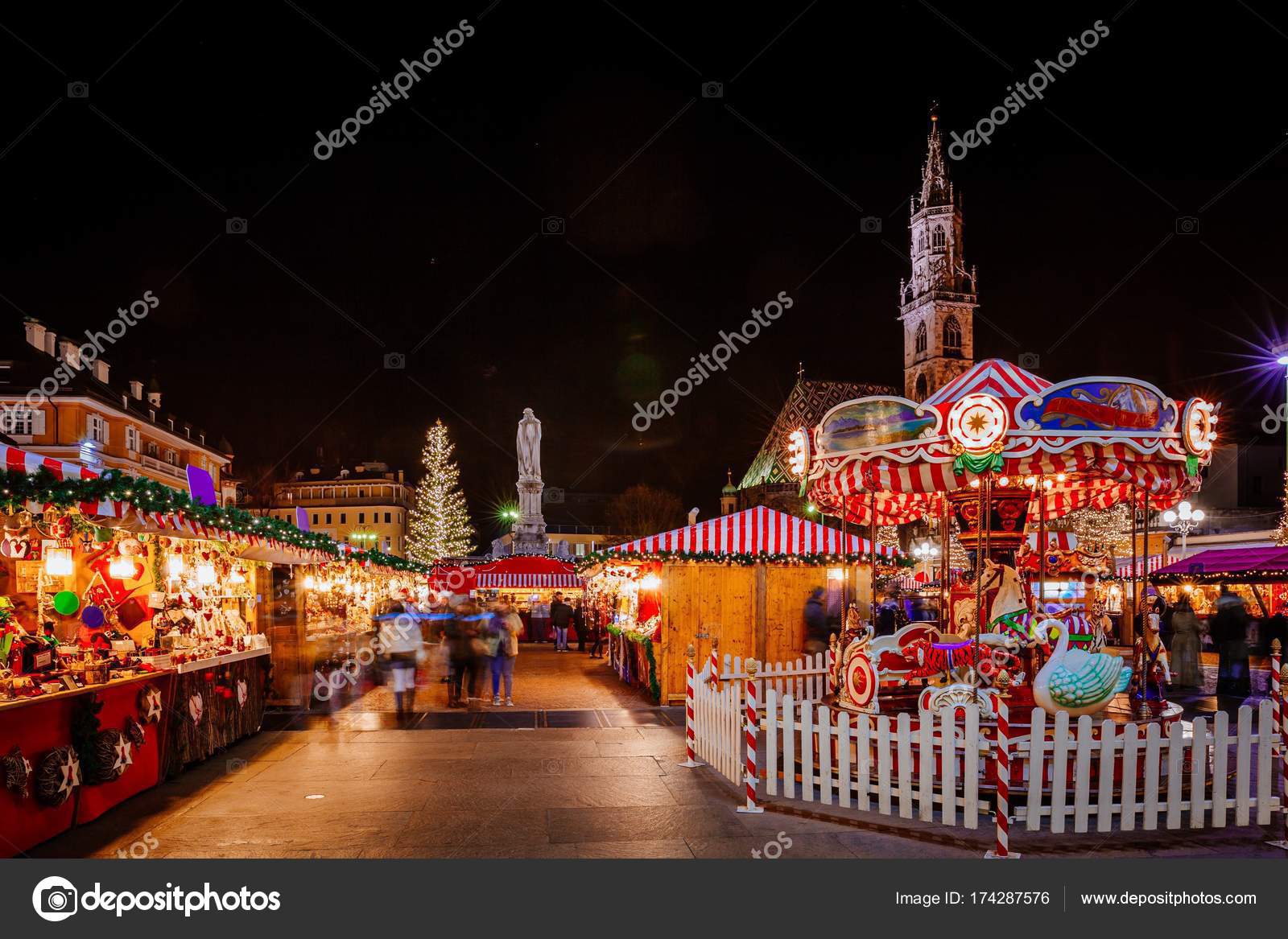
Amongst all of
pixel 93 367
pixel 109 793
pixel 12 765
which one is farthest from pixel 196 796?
pixel 93 367

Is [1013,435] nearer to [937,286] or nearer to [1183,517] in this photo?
[1183,517]

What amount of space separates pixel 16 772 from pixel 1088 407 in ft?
28.7

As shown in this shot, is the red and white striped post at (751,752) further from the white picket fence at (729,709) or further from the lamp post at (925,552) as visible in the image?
the lamp post at (925,552)

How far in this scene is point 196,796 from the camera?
8.12m

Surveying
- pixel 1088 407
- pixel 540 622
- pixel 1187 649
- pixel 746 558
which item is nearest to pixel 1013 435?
pixel 1088 407

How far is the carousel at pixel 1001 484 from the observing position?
840 centimetres

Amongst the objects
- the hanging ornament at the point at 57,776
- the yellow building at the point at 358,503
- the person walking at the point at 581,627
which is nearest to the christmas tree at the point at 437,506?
the person walking at the point at 581,627

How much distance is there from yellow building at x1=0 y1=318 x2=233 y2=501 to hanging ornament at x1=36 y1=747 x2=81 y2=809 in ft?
97.8

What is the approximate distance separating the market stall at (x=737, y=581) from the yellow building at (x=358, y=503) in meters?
77.1

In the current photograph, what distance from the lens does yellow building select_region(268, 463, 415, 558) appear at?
8881 centimetres

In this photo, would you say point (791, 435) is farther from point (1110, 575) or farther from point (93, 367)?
point (93, 367)

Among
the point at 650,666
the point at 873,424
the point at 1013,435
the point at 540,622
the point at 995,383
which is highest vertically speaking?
the point at 995,383

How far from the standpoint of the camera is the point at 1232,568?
66.9ft

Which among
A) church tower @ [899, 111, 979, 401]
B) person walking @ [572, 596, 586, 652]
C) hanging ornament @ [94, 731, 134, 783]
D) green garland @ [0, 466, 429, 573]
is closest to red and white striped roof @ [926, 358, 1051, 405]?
green garland @ [0, 466, 429, 573]
